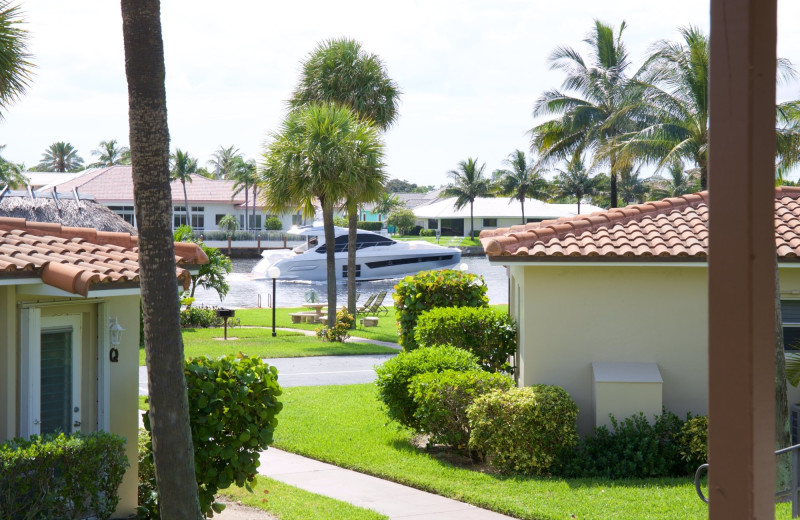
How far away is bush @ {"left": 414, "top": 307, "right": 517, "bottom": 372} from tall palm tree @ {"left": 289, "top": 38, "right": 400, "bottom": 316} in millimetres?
14000

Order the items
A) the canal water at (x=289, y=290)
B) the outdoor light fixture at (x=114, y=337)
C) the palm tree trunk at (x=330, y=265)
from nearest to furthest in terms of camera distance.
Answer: the outdoor light fixture at (x=114, y=337) → the palm tree trunk at (x=330, y=265) → the canal water at (x=289, y=290)

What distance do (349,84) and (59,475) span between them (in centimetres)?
2410

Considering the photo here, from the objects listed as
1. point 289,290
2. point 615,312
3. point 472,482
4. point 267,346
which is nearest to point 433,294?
point 615,312

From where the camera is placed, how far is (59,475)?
6973 millimetres

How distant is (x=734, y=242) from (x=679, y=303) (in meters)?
9.63

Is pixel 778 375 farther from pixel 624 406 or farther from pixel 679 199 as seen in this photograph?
pixel 679 199

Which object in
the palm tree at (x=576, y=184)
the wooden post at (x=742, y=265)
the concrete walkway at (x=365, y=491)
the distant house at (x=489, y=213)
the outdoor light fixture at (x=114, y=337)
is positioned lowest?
the concrete walkway at (x=365, y=491)

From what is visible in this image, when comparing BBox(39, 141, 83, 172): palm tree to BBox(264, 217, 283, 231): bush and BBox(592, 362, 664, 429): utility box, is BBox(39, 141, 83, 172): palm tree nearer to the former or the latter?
BBox(264, 217, 283, 231): bush

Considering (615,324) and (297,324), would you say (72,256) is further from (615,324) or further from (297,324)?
(297,324)

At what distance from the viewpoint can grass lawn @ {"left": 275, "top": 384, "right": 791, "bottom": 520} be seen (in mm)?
8984

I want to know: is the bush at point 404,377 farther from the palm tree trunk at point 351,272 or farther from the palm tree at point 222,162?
the palm tree at point 222,162

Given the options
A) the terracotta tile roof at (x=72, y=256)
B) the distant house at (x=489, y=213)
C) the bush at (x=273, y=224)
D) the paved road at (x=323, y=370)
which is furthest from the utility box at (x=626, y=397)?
the distant house at (x=489, y=213)

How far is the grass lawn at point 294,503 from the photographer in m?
8.86

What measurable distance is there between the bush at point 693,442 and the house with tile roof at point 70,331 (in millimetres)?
6633
